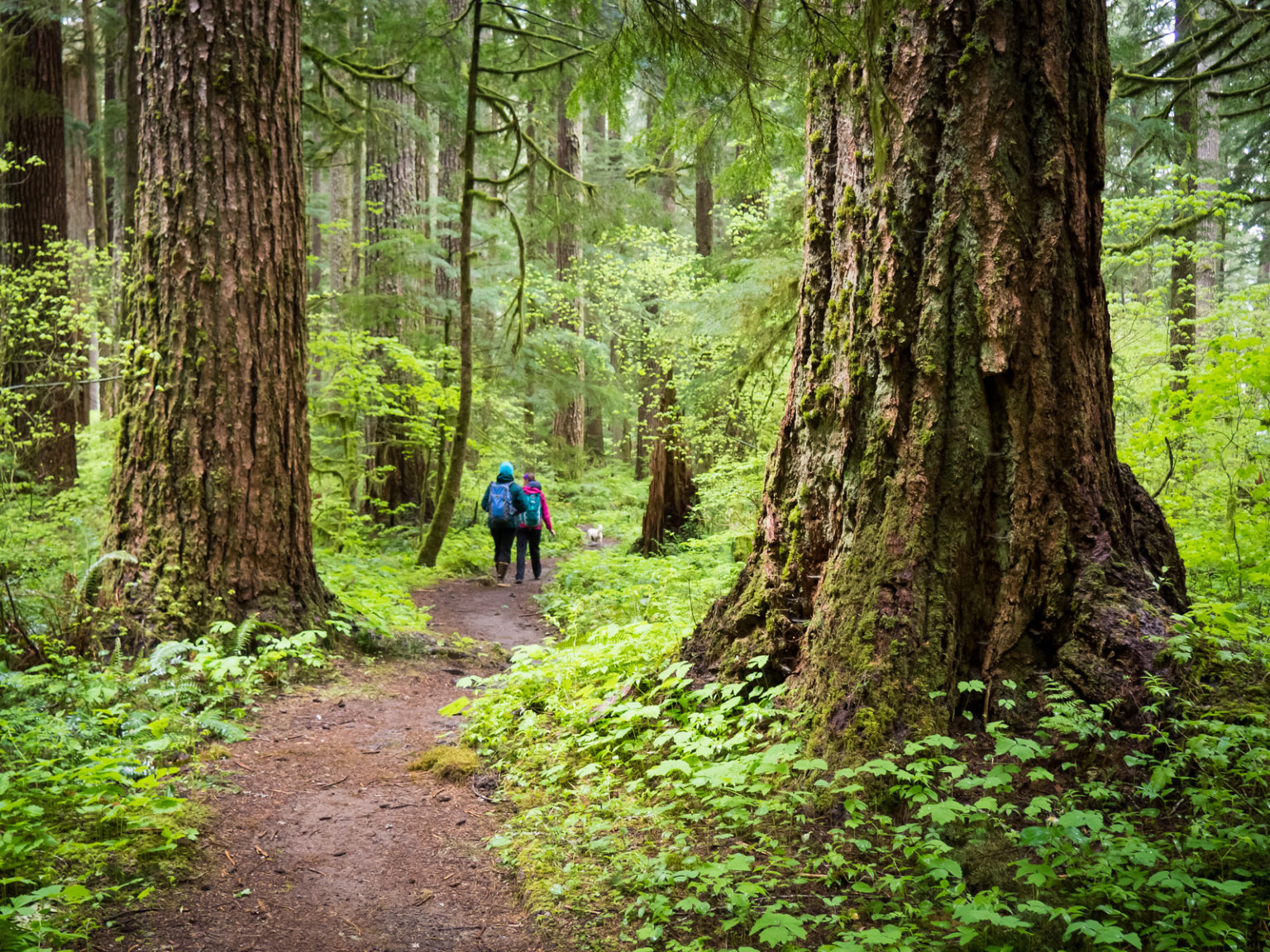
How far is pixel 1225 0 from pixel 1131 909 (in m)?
9.20

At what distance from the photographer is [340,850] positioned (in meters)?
3.36

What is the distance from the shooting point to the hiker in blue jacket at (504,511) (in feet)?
36.3

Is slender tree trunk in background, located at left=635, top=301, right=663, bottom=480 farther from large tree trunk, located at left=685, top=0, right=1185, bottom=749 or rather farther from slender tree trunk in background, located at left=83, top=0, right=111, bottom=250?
large tree trunk, located at left=685, top=0, right=1185, bottom=749

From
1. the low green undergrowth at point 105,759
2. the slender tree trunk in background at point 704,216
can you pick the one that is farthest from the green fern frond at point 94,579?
the slender tree trunk in background at point 704,216

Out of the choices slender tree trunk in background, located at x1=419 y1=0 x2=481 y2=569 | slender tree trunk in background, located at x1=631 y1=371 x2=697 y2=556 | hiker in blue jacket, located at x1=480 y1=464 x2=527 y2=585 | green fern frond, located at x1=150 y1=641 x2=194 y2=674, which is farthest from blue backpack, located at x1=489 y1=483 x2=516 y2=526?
green fern frond, located at x1=150 y1=641 x2=194 y2=674

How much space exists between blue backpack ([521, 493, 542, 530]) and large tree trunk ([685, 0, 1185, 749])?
7966 millimetres

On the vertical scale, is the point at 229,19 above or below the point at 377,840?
above

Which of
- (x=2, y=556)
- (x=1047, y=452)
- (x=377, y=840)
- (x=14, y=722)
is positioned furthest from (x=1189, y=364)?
(x=2, y=556)

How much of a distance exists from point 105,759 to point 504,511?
800cm

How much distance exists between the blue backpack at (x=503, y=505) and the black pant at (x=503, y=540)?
0.11 meters

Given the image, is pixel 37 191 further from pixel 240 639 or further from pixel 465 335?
pixel 240 639

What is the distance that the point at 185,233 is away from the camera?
537cm

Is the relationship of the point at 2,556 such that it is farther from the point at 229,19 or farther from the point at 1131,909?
the point at 1131,909

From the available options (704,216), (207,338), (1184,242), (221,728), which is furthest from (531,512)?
(1184,242)
